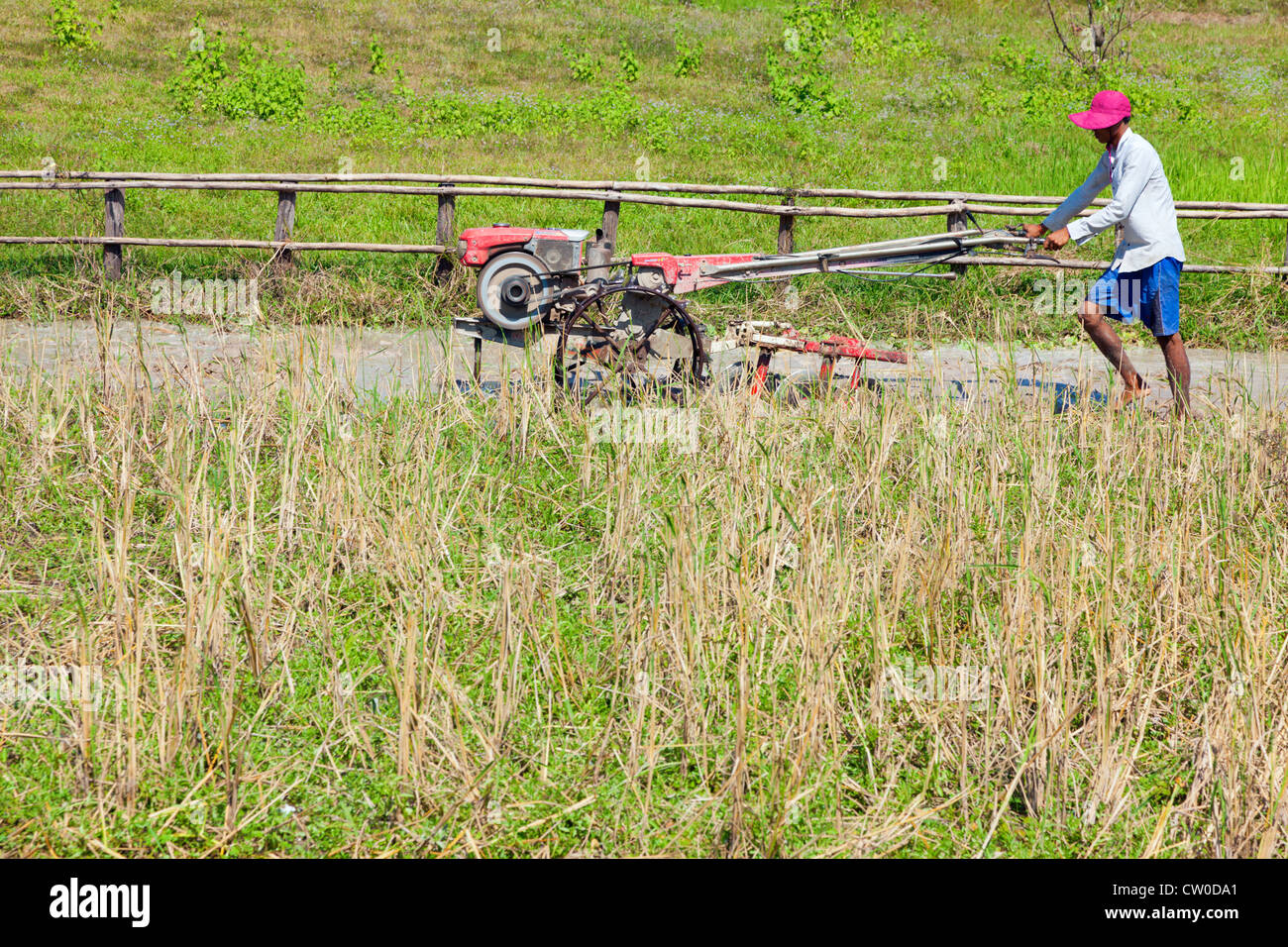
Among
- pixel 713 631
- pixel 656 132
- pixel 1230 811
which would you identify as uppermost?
pixel 656 132

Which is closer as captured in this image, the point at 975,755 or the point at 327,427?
the point at 975,755

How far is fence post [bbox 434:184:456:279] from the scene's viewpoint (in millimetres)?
9086

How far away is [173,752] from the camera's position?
304 cm

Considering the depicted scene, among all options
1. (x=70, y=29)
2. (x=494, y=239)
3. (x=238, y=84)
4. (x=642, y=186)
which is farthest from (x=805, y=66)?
(x=494, y=239)

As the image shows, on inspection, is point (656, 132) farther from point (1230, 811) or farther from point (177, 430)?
point (1230, 811)

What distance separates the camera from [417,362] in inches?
238

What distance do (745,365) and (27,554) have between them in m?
2.84

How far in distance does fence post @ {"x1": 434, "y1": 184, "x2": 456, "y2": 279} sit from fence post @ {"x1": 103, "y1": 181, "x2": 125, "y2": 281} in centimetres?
230

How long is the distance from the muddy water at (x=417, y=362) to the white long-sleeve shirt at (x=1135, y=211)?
1.96 ft

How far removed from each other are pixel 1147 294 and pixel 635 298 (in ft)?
8.10

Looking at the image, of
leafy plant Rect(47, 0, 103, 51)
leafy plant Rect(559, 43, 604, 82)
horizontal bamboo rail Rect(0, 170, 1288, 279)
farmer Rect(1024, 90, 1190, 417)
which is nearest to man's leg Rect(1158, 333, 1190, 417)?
farmer Rect(1024, 90, 1190, 417)

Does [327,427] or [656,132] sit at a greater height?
[656,132]

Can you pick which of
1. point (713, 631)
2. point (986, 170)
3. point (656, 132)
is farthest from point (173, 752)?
point (656, 132)

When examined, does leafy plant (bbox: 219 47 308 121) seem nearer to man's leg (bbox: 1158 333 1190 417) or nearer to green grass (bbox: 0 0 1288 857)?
green grass (bbox: 0 0 1288 857)
